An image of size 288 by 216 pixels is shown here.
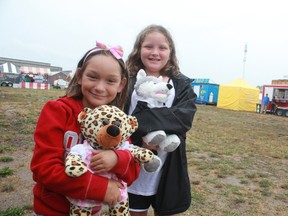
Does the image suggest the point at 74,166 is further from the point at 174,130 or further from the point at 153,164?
the point at 174,130

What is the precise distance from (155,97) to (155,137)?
0.27 meters

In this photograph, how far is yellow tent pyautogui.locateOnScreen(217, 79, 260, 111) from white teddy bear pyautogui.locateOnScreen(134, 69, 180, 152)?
22521 mm

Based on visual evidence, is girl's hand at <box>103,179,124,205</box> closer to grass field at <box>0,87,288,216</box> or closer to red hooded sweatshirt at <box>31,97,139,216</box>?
red hooded sweatshirt at <box>31,97,139,216</box>

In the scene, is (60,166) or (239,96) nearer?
(60,166)

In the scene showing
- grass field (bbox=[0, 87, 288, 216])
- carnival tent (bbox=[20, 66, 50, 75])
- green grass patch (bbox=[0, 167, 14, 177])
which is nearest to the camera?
grass field (bbox=[0, 87, 288, 216])

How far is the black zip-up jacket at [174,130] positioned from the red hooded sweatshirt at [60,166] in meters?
0.35

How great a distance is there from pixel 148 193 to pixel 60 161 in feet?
2.70

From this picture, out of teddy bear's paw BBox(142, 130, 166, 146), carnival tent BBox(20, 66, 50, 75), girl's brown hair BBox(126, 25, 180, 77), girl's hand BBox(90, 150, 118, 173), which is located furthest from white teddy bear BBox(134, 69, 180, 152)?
carnival tent BBox(20, 66, 50, 75)

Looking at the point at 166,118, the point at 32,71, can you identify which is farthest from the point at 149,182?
the point at 32,71

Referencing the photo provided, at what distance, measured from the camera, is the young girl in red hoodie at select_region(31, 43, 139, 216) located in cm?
121

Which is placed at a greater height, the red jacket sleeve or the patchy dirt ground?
the red jacket sleeve

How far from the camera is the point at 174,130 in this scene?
1.69m

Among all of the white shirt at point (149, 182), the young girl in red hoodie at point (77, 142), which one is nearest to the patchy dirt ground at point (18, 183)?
the white shirt at point (149, 182)

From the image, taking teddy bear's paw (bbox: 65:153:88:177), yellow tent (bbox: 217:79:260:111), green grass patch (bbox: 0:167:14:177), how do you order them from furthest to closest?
yellow tent (bbox: 217:79:260:111)
green grass patch (bbox: 0:167:14:177)
teddy bear's paw (bbox: 65:153:88:177)
